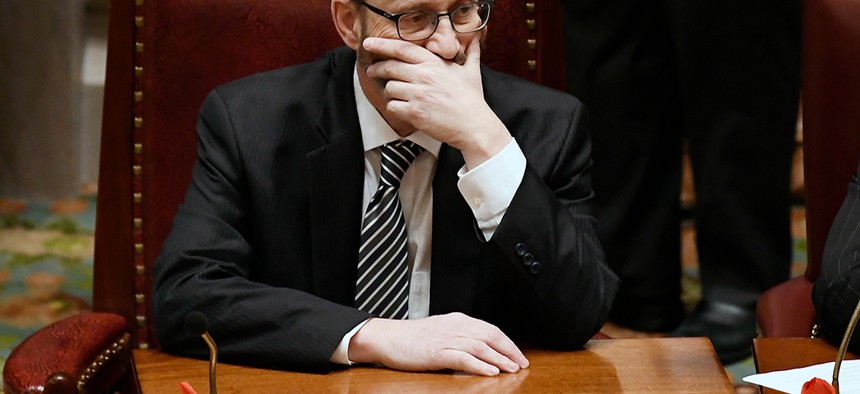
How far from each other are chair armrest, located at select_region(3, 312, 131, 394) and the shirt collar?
460 millimetres

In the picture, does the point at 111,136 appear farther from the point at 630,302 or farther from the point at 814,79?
the point at 630,302

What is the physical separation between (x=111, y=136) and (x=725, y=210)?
5.82 ft

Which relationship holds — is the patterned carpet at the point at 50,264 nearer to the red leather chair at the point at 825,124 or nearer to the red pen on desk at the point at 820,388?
the red leather chair at the point at 825,124

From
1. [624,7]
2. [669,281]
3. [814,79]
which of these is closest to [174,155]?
[814,79]

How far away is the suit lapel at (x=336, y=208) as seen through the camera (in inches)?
79.4

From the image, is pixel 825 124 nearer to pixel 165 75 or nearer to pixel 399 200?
pixel 399 200

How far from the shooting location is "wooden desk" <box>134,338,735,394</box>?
1608 mm

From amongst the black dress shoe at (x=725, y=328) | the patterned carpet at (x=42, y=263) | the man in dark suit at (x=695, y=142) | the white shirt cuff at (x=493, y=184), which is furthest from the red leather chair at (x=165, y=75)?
the patterned carpet at (x=42, y=263)

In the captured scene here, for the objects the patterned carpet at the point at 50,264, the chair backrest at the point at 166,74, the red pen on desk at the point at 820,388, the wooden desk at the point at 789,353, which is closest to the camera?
the red pen on desk at the point at 820,388

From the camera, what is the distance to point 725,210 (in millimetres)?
3377

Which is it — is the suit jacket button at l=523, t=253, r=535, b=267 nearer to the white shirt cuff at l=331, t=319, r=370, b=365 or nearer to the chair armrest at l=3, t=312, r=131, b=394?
the white shirt cuff at l=331, t=319, r=370, b=365

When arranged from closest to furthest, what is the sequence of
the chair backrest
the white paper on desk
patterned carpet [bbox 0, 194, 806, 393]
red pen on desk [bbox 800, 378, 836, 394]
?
red pen on desk [bbox 800, 378, 836, 394], the white paper on desk, the chair backrest, patterned carpet [bbox 0, 194, 806, 393]

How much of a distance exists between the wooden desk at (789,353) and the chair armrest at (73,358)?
0.89 metres

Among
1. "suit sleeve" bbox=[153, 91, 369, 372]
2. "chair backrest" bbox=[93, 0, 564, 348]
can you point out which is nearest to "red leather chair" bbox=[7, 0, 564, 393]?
"chair backrest" bbox=[93, 0, 564, 348]
